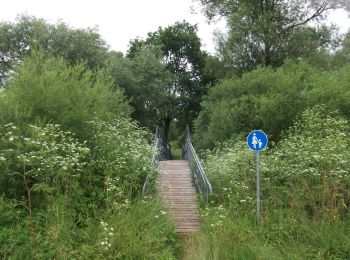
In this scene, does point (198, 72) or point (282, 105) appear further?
point (198, 72)

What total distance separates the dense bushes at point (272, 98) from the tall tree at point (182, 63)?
32.7 feet

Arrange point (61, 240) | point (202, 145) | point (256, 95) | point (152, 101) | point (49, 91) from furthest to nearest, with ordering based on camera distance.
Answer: point (152, 101)
point (202, 145)
point (256, 95)
point (49, 91)
point (61, 240)

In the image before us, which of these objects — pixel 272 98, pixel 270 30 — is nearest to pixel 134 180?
pixel 272 98

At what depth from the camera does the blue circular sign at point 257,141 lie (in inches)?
298

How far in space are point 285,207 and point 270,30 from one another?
14028 millimetres

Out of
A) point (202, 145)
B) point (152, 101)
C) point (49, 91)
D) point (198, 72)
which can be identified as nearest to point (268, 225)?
point (49, 91)

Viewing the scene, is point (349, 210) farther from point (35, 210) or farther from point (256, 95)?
point (256, 95)

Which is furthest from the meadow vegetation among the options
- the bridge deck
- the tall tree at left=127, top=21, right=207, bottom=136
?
the tall tree at left=127, top=21, right=207, bottom=136

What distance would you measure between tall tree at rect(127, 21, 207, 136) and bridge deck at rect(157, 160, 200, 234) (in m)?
14.4

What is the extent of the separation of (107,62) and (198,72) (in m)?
10.8

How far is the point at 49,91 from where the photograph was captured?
8414mm

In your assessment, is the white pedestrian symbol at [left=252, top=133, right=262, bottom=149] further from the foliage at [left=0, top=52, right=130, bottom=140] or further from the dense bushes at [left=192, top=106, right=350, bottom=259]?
the foliage at [left=0, top=52, right=130, bottom=140]

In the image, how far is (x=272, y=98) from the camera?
50.0 ft

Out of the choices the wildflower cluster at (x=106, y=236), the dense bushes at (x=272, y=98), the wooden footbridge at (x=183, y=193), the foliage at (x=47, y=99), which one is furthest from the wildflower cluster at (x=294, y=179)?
the dense bushes at (x=272, y=98)
